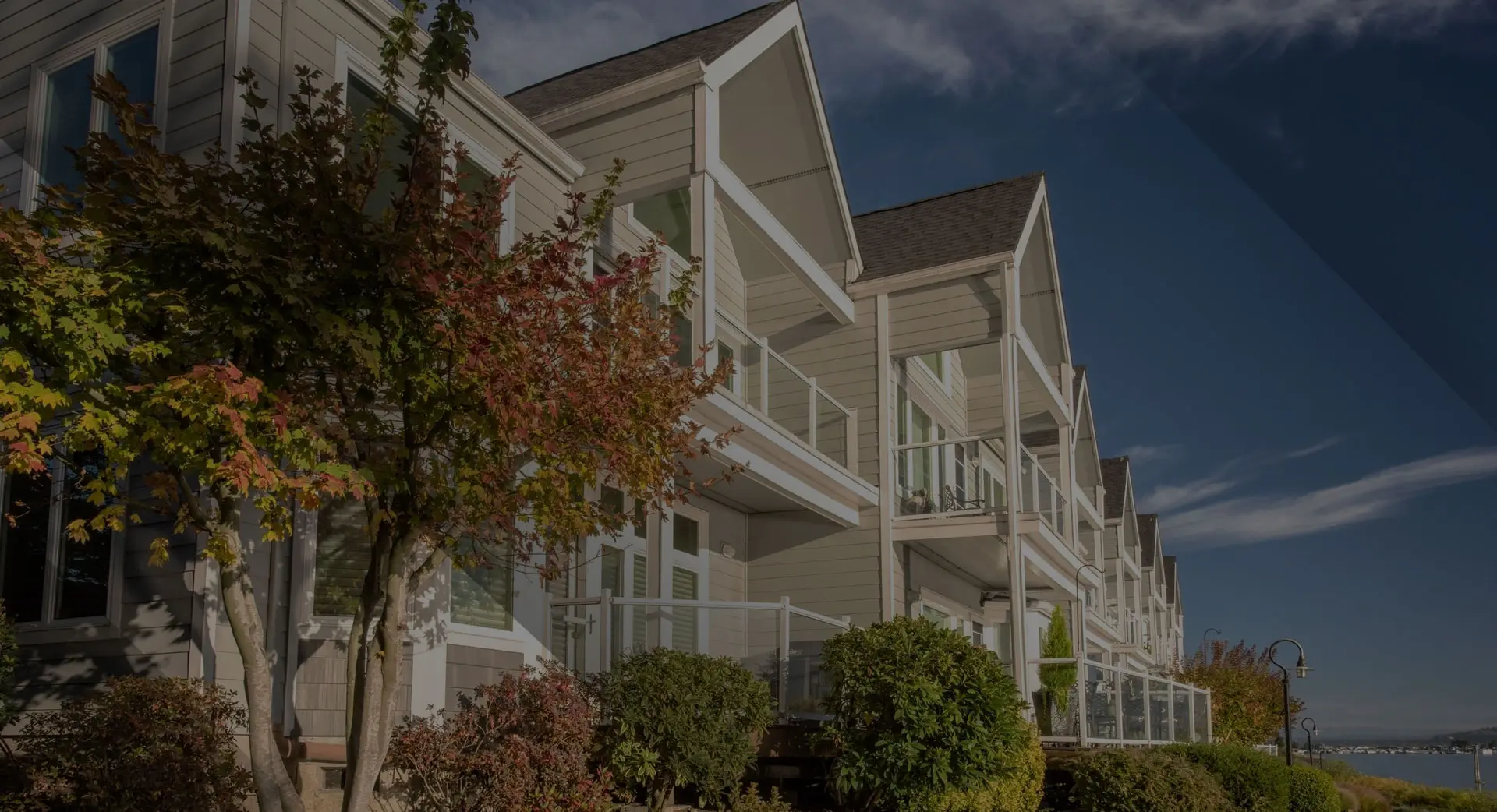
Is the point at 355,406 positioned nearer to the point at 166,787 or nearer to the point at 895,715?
the point at 166,787

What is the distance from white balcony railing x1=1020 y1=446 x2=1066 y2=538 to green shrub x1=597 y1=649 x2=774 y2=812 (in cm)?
921

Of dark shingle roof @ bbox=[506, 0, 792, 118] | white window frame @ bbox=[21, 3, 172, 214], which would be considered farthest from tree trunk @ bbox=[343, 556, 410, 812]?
dark shingle roof @ bbox=[506, 0, 792, 118]

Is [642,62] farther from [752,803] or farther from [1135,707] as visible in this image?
[1135,707]

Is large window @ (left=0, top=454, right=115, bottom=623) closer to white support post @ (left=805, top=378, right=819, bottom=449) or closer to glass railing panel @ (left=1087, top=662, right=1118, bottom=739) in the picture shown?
white support post @ (left=805, top=378, right=819, bottom=449)

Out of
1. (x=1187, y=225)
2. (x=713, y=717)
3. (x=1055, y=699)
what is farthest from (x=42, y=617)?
(x=1187, y=225)

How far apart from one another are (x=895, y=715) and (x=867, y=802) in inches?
37.8

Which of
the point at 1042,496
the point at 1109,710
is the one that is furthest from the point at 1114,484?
the point at 1109,710

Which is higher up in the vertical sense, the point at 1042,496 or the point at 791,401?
the point at 791,401

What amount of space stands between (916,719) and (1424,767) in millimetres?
69482

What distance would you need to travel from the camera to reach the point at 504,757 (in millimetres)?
9672

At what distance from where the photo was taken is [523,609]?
482 inches

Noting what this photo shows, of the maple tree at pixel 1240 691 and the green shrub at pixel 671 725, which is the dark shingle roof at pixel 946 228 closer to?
the green shrub at pixel 671 725

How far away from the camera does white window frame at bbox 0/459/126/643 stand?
9.57 meters

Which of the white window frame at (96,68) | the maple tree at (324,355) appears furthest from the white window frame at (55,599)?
the white window frame at (96,68)
